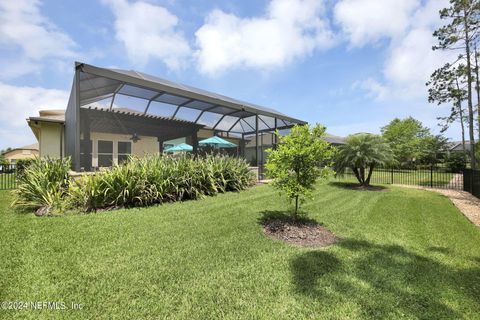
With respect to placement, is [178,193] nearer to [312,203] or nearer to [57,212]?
[57,212]

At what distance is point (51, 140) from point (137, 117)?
6508mm

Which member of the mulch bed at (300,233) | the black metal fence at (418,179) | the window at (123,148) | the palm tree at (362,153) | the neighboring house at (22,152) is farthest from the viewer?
the neighboring house at (22,152)

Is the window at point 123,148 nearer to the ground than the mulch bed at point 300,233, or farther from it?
farther from it

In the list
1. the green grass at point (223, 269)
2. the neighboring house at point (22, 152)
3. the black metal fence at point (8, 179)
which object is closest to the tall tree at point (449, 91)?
the green grass at point (223, 269)

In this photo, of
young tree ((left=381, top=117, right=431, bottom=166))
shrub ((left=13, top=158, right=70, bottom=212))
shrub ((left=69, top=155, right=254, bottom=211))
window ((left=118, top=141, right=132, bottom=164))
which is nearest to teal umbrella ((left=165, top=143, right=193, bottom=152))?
window ((left=118, top=141, right=132, bottom=164))

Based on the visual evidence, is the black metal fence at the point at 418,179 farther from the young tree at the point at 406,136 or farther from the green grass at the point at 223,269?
the young tree at the point at 406,136

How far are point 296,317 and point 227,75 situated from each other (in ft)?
36.4

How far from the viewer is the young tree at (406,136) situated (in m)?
28.8

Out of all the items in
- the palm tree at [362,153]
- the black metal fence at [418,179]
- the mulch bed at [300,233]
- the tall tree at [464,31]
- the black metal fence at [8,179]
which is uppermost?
the tall tree at [464,31]

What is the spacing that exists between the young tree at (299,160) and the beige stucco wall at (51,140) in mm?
12605

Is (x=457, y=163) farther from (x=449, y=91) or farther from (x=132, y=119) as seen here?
(x=132, y=119)

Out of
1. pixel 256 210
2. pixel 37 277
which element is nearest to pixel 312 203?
pixel 256 210

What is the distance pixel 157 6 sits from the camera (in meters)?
6.81

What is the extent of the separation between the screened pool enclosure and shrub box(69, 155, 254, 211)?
68.2 inches
